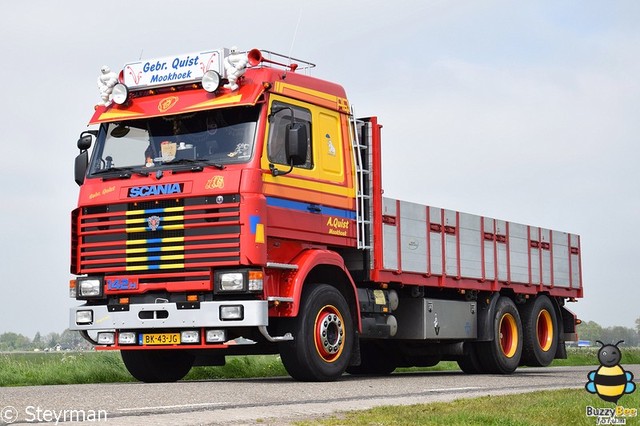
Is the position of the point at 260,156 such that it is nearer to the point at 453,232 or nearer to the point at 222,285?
the point at 222,285

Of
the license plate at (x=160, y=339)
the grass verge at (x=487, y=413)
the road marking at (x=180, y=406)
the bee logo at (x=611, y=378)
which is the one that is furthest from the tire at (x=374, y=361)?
the bee logo at (x=611, y=378)

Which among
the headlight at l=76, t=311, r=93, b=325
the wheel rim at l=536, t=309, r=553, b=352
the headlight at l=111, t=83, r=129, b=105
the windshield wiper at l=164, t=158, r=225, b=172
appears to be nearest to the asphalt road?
the headlight at l=76, t=311, r=93, b=325

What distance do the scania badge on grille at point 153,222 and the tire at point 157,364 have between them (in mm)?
2239

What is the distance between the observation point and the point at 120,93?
49.1 ft

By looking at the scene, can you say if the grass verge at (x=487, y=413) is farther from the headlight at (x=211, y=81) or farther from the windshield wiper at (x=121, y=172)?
the windshield wiper at (x=121, y=172)

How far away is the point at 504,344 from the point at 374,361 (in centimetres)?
226

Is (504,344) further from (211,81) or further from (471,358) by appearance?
(211,81)

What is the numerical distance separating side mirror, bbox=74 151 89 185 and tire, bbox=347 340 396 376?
664cm

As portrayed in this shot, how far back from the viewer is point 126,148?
48.5 feet

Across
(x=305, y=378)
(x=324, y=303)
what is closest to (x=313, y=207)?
(x=324, y=303)

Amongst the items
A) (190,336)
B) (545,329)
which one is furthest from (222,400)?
(545,329)

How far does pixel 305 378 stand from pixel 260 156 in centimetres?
283

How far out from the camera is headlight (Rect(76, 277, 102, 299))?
14.5 m

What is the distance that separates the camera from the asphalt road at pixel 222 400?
917 cm
